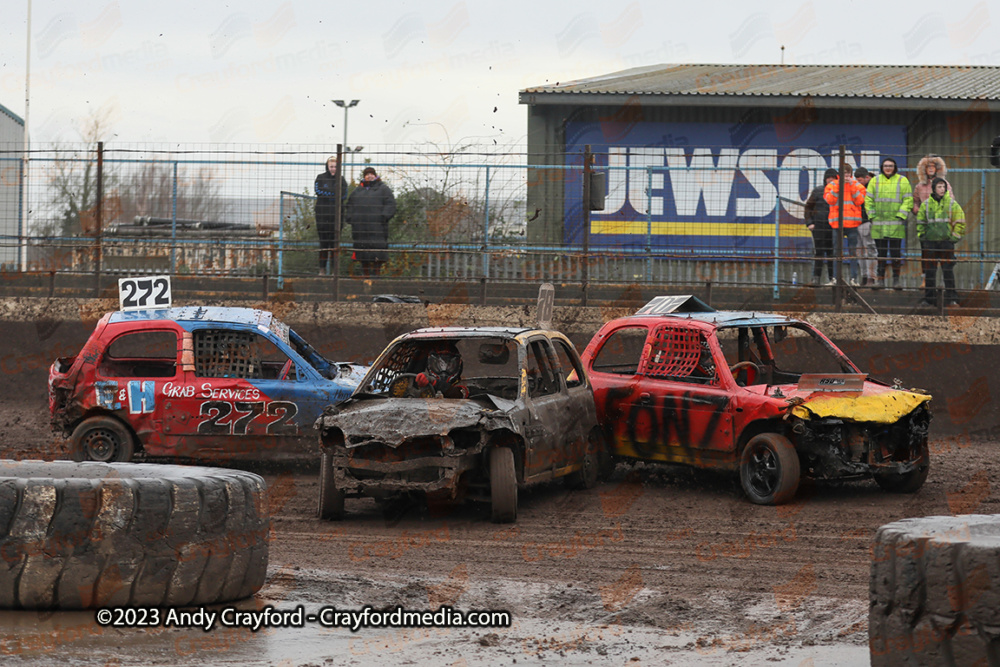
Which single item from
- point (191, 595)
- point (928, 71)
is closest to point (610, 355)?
point (191, 595)

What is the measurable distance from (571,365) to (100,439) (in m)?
4.55

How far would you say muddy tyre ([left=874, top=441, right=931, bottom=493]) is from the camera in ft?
33.1

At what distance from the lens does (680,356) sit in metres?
10.9

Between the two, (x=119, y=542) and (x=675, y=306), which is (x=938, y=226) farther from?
(x=119, y=542)

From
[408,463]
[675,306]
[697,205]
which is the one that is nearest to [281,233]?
[697,205]

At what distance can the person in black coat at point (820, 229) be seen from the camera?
643 inches

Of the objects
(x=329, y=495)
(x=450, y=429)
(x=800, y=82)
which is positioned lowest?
(x=329, y=495)

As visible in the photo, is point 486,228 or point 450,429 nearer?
point 450,429

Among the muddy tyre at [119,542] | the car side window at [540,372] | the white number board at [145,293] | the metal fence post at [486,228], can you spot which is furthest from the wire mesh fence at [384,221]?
the muddy tyre at [119,542]

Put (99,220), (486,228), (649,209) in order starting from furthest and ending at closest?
(649,209)
(486,228)
(99,220)

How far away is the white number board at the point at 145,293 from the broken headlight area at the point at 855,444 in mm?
7163

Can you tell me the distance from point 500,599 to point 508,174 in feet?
36.6

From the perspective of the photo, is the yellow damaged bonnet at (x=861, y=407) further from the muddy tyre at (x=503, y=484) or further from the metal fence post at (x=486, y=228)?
the metal fence post at (x=486, y=228)

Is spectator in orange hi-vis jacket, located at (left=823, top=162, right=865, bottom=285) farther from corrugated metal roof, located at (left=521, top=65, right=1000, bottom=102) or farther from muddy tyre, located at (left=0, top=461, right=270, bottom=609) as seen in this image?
muddy tyre, located at (left=0, top=461, right=270, bottom=609)
